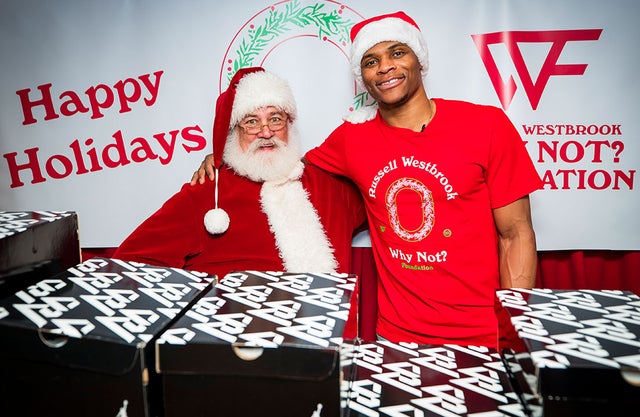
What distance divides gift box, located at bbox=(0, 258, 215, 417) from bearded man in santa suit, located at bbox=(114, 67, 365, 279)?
34.2 inches

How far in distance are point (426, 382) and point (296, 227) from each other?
0.96 m

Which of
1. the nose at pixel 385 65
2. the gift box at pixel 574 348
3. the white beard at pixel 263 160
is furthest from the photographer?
the white beard at pixel 263 160

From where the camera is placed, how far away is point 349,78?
186 cm

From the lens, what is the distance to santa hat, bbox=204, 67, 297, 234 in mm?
1681

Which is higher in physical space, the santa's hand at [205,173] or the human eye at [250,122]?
the human eye at [250,122]

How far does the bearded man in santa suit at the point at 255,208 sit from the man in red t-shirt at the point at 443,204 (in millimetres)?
238

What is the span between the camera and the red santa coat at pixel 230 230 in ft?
5.21

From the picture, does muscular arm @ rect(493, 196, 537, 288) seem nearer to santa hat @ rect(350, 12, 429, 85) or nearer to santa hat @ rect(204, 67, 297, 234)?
santa hat @ rect(350, 12, 429, 85)

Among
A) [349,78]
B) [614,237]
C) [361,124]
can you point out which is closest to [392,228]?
[361,124]

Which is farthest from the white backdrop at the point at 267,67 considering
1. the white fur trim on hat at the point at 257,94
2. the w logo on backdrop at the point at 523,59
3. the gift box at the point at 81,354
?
the gift box at the point at 81,354

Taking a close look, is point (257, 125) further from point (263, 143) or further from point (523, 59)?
point (523, 59)

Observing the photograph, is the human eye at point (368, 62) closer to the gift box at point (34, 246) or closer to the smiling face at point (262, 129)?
the smiling face at point (262, 129)

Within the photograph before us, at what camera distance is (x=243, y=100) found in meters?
1.71

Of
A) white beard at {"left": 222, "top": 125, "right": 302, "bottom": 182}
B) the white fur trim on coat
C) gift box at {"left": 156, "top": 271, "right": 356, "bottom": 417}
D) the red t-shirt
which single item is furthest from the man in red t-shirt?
gift box at {"left": 156, "top": 271, "right": 356, "bottom": 417}
